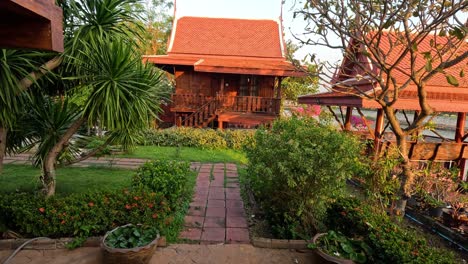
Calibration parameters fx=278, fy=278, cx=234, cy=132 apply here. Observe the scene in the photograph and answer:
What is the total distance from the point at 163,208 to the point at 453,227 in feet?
16.2

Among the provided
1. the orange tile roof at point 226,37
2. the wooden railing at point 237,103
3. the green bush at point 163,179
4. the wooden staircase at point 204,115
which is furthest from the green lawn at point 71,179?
the orange tile roof at point 226,37

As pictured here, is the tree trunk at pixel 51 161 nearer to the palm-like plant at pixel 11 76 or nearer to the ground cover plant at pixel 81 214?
the ground cover plant at pixel 81 214

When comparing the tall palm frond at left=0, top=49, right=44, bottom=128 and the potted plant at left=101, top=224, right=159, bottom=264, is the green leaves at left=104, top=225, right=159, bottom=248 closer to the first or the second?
the potted plant at left=101, top=224, right=159, bottom=264

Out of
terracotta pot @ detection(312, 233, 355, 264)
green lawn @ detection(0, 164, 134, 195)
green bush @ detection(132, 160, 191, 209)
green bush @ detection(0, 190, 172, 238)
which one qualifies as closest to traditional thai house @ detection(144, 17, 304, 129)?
green lawn @ detection(0, 164, 134, 195)

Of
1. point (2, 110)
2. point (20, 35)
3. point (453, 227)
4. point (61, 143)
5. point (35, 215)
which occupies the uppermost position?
point (20, 35)

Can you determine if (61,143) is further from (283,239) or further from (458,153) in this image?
(458,153)

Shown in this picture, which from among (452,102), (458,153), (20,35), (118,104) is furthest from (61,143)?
(458,153)

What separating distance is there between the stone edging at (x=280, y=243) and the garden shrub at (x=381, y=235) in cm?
72

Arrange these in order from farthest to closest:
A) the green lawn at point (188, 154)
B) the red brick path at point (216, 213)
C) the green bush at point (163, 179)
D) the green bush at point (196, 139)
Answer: the green bush at point (196, 139), the green lawn at point (188, 154), the green bush at point (163, 179), the red brick path at point (216, 213)

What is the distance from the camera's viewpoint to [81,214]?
12.3 feet

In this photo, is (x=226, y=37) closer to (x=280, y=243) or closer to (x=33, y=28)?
(x=280, y=243)

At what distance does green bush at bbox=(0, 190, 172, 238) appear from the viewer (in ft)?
12.0

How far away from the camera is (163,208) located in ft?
13.1

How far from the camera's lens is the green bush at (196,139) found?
10.8 m
